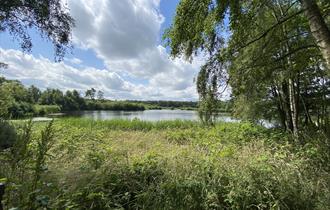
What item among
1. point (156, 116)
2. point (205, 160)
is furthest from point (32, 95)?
point (156, 116)

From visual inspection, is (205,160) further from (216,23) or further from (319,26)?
(319,26)

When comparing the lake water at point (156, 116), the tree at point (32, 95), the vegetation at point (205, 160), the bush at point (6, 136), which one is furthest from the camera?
the lake water at point (156, 116)

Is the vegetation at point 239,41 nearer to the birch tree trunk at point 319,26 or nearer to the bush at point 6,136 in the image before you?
the birch tree trunk at point 319,26

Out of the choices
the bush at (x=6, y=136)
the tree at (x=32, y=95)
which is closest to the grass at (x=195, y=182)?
the bush at (x=6, y=136)

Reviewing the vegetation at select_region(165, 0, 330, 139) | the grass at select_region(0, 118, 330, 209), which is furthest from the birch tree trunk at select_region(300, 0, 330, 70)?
the grass at select_region(0, 118, 330, 209)

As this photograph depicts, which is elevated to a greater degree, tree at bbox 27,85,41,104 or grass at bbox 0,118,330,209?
tree at bbox 27,85,41,104

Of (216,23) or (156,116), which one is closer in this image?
(216,23)

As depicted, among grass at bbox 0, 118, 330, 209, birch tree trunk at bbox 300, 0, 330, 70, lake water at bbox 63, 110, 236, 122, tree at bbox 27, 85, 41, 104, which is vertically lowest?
grass at bbox 0, 118, 330, 209

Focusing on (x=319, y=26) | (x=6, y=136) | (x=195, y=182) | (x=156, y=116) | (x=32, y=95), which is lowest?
(x=195, y=182)

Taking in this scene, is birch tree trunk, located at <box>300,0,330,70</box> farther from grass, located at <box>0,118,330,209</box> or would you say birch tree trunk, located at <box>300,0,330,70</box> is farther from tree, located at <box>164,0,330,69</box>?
grass, located at <box>0,118,330,209</box>

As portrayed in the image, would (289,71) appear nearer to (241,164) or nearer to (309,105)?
(241,164)

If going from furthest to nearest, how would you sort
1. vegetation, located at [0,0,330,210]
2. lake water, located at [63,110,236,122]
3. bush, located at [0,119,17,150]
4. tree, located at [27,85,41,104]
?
1. lake water, located at [63,110,236,122]
2. tree, located at [27,85,41,104]
3. bush, located at [0,119,17,150]
4. vegetation, located at [0,0,330,210]

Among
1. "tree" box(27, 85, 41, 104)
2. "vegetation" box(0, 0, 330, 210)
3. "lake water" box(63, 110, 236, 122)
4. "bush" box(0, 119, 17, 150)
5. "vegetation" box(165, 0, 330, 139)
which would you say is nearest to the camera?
"vegetation" box(0, 0, 330, 210)

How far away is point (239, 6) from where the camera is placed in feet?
10.9
